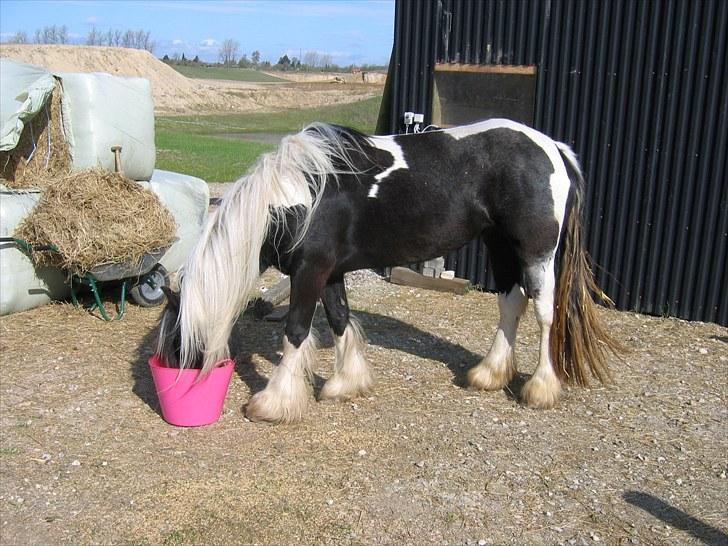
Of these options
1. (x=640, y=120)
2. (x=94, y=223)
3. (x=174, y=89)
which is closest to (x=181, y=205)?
(x=94, y=223)

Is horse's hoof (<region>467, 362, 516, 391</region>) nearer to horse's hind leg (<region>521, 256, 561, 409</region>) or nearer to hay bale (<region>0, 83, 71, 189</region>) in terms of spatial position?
horse's hind leg (<region>521, 256, 561, 409</region>)

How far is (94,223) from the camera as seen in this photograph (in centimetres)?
567

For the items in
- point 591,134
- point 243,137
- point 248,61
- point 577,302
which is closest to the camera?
point 577,302

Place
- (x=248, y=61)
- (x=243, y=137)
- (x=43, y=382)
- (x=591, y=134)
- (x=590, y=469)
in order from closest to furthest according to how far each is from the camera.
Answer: (x=590, y=469), (x=43, y=382), (x=591, y=134), (x=243, y=137), (x=248, y=61)

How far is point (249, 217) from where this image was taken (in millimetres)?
4023

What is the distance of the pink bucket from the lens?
13.4 feet

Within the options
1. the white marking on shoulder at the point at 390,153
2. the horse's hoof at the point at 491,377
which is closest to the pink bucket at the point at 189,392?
the white marking on shoulder at the point at 390,153

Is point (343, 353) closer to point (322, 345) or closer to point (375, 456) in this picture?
point (375, 456)

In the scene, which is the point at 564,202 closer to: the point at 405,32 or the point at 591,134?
the point at 591,134

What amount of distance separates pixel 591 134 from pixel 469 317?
6.74 ft

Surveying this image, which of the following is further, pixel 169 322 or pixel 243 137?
pixel 243 137

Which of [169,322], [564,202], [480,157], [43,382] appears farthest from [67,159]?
[564,202]

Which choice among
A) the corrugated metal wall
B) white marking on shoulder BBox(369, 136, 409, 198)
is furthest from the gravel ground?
white marking on shoulder BBox(369, 136, 409, 198)

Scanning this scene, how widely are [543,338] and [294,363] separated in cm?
159
